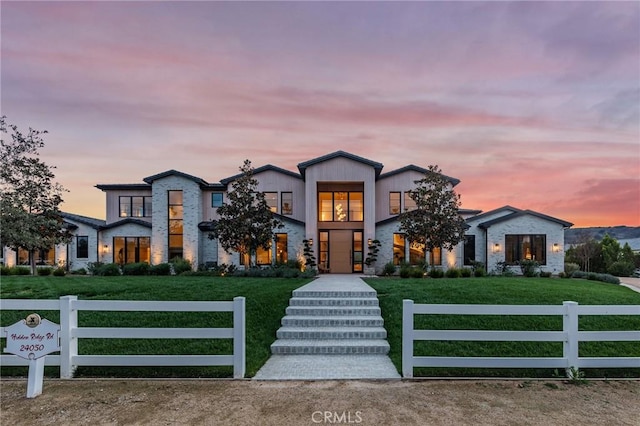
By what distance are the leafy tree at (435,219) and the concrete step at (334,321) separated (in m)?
9.92

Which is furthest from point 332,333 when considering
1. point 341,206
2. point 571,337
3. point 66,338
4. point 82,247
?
point 82,247

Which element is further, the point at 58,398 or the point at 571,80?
the point at 571,80

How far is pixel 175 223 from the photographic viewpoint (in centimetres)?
2300

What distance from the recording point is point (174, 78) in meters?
16.1

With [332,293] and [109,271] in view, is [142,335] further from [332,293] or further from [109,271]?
[109,271]

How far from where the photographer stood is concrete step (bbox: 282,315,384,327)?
8.29 metres

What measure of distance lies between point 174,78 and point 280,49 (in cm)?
561

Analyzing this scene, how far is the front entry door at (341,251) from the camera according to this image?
21.0 meters

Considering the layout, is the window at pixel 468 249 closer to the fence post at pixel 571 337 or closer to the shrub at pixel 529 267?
the shrub at pixel 529 267

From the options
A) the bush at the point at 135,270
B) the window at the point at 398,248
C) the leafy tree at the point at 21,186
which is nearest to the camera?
the leafy tree at the point at 21,186

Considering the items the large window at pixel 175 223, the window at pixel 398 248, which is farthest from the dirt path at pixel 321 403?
the large window at pixel 175 223

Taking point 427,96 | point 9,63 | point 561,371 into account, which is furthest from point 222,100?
point 561,371

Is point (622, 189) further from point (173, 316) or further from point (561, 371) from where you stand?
point (173, 316)

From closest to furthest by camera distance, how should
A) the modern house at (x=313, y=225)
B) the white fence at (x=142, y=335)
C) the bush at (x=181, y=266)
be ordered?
the white fence at (x=142, y=335)
the bush at (x=181, y=266)
the modern house at (x=313, y=225)
